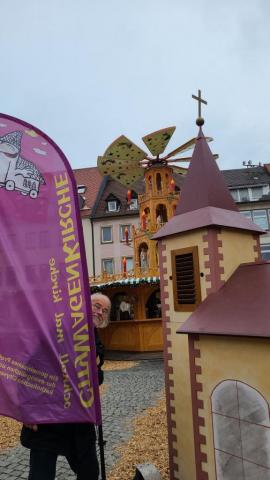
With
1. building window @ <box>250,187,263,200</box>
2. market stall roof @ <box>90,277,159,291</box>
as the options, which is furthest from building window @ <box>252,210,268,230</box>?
market stall roof @ <box>90,277,159,291</box>

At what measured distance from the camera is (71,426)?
340cm

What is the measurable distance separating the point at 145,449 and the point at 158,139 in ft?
43.6

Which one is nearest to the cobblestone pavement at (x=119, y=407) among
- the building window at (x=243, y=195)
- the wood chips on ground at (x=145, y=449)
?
the wood chips on ground at (x=145, y=449)

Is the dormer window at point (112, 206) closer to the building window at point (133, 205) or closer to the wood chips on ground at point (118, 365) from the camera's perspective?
the building window at point (133, 205)

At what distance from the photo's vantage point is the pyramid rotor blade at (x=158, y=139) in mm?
16844

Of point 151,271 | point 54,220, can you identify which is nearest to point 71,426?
point 54,220

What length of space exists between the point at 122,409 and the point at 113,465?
3.27 m

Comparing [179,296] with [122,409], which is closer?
[179,296]

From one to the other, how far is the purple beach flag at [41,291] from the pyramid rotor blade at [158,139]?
13947 mm

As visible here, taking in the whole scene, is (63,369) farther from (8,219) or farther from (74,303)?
(8,219)

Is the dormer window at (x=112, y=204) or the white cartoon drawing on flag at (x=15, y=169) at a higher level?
the dormer window at (x=112, y=204)

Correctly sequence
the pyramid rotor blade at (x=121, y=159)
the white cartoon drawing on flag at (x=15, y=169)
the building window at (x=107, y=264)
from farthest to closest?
the building window at (x=107, y=264)
the pyramid rotor blade at (x=121, y=159)
the white cartoon drawing on flag at (x=15, y=169)

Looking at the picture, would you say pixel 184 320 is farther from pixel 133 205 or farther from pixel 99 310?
pixel 133 205

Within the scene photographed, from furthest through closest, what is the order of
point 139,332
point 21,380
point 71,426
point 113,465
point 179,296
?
point 139,332, point 113,465, point 179,296, point 71,426, point 21,380
